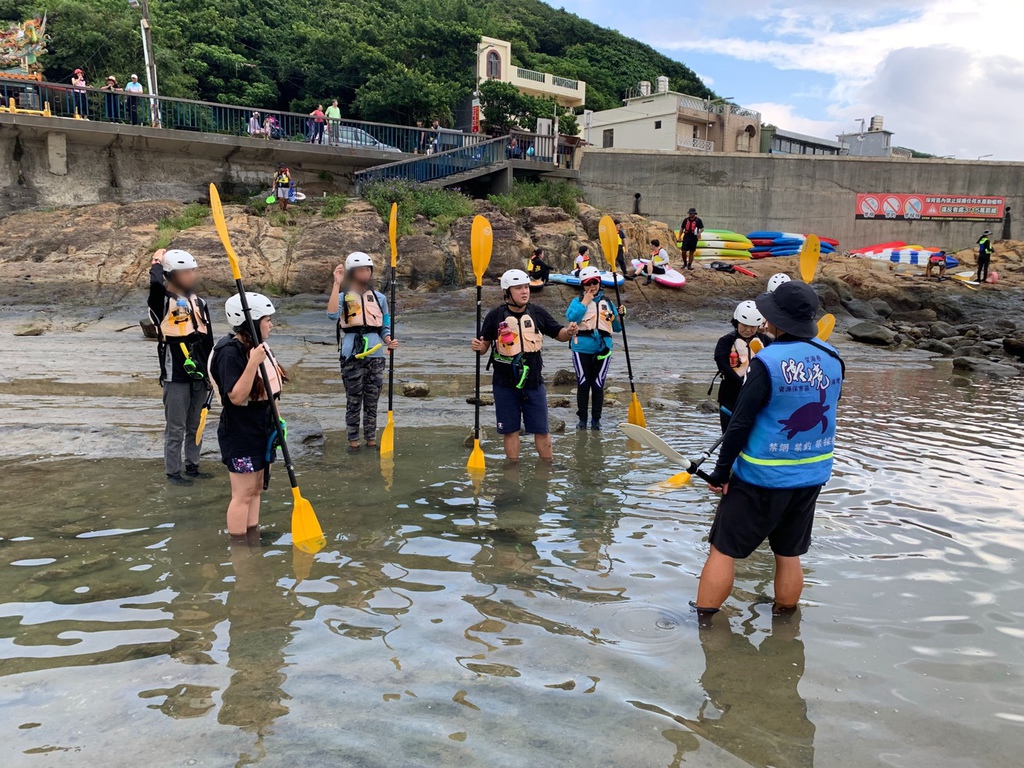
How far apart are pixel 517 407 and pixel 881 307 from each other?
17.5 m

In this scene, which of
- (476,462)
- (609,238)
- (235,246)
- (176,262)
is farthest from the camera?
(235,246)

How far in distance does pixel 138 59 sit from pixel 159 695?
32272mm

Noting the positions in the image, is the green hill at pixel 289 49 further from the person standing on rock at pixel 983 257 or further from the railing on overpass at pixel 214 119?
the person standing on rock at pixel 983 257

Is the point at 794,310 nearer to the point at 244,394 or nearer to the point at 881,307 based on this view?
the point at 244,394

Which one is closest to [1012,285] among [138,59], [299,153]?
[299,153]

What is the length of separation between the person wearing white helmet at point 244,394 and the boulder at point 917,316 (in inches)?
786

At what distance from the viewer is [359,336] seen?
6969 mm

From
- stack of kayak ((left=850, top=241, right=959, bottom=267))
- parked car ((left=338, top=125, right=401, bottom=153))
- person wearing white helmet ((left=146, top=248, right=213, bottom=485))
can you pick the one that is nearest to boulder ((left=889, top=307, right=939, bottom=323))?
stack of kayak ((left=850, top=241, right=959, bottom=267))

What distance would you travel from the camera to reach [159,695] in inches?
117

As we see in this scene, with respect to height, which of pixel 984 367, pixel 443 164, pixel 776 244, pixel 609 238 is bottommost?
pixel 984 367

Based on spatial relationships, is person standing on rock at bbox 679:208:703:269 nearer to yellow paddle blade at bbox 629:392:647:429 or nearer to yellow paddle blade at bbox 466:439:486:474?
yellow paddle blade at bbox 629:392:647:429

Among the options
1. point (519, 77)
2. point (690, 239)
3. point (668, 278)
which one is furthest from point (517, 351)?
point (519, 77)

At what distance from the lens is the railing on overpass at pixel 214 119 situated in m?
18.4

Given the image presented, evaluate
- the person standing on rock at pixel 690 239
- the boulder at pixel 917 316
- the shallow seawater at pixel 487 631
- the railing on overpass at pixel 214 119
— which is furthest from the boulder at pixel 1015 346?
the railing on overpass at pixel 214 119
